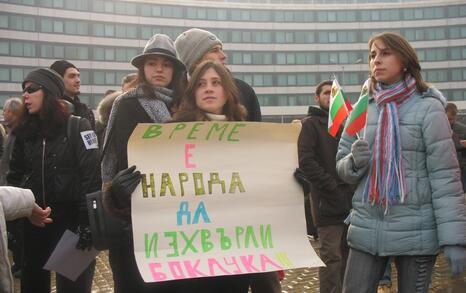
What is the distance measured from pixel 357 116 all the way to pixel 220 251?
110 cm

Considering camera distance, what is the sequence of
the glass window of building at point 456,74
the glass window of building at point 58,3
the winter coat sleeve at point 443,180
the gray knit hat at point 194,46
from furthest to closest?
the glass window of building at point 456,74, the glass window of building at point 58,3, the gray knit hat at point 194,46, the winter coat sleeve at point 443,180

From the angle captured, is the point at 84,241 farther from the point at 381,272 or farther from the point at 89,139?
the point at 381,272

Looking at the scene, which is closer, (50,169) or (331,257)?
(50,169)

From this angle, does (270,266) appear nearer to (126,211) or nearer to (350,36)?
(126,211)

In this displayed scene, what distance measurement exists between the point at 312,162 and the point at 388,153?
208 cm

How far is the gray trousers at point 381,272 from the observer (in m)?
3.24

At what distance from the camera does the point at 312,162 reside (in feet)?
17.5

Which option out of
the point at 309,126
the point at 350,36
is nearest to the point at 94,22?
the point at 350,36

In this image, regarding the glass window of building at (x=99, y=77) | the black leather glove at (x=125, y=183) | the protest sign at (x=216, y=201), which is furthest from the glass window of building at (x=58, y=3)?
the black leather glove at (x=125, y=183)

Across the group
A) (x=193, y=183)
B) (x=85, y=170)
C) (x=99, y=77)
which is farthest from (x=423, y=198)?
(x=99, y=77)

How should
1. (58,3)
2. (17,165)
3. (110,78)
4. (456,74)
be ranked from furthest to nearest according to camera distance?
(456,74) < (110,78) < (58,3) < (17,165)

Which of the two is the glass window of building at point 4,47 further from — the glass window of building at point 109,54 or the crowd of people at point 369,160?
the crowd of people at point 369,160

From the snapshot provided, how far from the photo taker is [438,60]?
74.6m

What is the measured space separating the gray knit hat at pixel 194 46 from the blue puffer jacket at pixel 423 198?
126 cm
